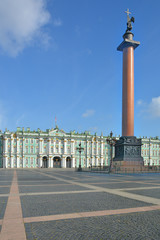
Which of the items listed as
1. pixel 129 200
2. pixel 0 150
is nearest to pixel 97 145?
pixel 0 150

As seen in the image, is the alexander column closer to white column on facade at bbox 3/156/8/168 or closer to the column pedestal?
the column pedestal

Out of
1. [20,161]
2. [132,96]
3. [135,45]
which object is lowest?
[20,161]

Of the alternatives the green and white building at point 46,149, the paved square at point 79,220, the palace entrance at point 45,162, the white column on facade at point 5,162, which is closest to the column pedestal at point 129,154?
the paved square at point 79,220

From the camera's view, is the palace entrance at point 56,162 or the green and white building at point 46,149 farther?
the palace entrance at point 56,162

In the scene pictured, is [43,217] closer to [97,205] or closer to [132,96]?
[97,205]

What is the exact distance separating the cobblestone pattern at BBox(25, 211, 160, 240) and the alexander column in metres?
32.2

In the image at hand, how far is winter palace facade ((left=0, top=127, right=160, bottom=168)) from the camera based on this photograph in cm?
8456

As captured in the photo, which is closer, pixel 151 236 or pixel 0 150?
pixel 151 236

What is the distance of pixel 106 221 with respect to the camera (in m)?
7.13

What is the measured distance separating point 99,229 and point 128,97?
36.1 metres

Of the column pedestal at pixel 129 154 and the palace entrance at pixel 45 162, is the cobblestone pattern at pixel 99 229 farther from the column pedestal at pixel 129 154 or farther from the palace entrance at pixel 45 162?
the palace entrance at pixel 45 162

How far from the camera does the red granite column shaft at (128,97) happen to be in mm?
40281

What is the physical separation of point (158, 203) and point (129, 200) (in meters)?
1.41

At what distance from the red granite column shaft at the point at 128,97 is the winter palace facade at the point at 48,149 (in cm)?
4324
